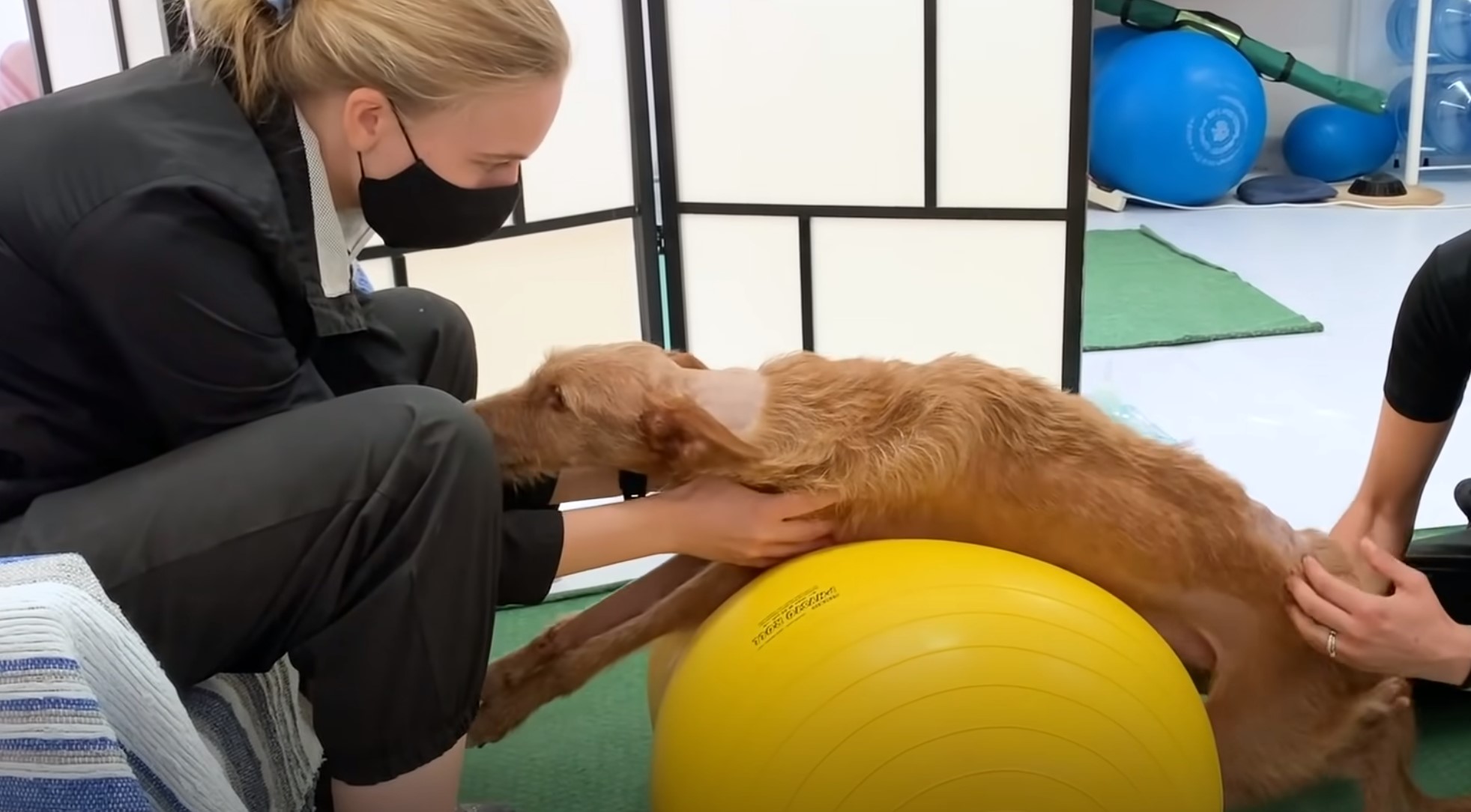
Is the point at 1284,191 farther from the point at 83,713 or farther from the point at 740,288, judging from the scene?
the point at 83,713

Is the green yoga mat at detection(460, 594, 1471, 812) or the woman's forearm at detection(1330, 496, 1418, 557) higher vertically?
the woman's forearm at detection(1330, 496, 1418, 557)

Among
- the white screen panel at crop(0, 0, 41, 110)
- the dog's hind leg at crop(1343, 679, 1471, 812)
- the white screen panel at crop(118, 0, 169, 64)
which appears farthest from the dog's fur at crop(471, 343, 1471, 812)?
the white screen panel at crop(0, 0, 41, 110)

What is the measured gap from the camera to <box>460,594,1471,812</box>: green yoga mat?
63.7 inches

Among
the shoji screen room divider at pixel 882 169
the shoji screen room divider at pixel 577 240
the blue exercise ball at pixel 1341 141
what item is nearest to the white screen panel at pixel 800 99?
the shoji screen room divider at pixel 882 169

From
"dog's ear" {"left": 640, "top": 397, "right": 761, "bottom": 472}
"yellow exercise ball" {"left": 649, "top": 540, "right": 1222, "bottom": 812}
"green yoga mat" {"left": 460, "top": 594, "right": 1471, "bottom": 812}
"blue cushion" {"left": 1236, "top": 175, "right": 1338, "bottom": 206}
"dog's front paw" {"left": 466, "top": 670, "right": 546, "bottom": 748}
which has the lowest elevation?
"green yoga mat" {"left": 460, "top": 594, "right": 1471, "bottom": 812}

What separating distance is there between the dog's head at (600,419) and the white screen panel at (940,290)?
1173 millimetres

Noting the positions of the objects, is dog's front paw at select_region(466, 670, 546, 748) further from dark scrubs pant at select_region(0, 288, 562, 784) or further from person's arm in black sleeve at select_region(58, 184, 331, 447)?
person's arm in black sleeve at select_region(58, 184, 331, 447)

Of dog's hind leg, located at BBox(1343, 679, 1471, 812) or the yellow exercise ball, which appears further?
dog's hind leg, located at BBox(1343, 679, 1471, 812)

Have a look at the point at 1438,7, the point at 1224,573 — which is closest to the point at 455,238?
the point at 1224,573

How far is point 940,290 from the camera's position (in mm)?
2719

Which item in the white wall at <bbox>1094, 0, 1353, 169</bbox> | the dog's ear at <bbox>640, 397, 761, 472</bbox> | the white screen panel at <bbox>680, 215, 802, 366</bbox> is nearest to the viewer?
the dog's ear at <bbox>640, 397, 761, 472</bbox>

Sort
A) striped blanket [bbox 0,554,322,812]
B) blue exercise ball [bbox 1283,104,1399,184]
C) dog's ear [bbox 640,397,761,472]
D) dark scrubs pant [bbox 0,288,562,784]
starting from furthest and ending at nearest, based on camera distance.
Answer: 1. blue exercise ball [bbox 1283,104,1399,184]
2. dog's ear [bbox 640,397,761,472]
3. dark scrubs pant [bbox 0,288,562,784]
4. striped blanket [bbox 0,554,322,812]

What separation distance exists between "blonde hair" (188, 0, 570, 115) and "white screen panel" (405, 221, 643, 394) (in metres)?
1.27

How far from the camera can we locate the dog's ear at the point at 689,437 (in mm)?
1454
